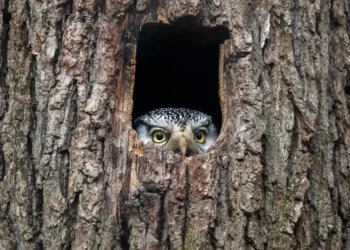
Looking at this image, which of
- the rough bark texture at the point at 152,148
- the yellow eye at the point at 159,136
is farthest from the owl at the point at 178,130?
the rough bark texture at the point at 152,148

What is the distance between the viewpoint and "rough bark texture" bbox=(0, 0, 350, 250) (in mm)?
→ 3236

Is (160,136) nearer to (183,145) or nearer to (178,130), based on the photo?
(178,130)

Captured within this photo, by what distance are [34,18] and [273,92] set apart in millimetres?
1452

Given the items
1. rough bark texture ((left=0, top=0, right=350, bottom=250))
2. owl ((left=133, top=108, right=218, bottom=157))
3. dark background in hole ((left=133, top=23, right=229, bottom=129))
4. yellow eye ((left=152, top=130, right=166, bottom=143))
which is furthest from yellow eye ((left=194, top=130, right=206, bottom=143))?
rough bark texture ((left=0, top=0, right=350, bottom=250))

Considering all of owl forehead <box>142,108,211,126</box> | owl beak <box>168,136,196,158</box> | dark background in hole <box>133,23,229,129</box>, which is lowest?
owl beak <box>168,136,196,158</box>

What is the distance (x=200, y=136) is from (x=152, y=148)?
118 centimetres

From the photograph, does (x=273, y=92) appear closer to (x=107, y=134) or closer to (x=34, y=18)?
(x=107, y=134)

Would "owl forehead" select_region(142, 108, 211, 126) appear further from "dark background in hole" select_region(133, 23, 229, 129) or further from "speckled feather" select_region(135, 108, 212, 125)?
"dark background in hole" select_region(133, 23, 229, 129)

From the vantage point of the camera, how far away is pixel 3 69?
11.5 ft

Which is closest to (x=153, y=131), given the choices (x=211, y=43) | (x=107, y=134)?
(x=211, y=43)

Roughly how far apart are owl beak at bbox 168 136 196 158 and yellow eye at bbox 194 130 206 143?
28 cm

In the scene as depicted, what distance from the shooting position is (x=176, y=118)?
14.0ft

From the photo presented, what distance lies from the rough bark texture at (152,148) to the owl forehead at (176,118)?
81 cm

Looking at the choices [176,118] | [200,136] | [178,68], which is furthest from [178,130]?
[178,68]
